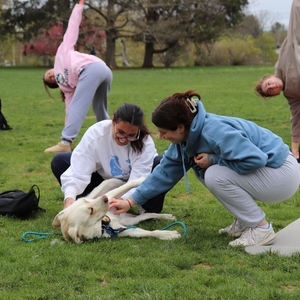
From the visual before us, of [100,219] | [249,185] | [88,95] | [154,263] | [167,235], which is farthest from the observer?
[88,95]

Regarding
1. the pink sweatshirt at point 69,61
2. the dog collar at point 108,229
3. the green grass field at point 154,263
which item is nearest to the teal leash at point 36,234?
the green grass field at point 154,263

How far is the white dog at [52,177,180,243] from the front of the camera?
12.5 feet

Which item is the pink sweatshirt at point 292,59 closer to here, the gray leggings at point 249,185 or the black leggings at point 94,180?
the black leggings at point 94,180

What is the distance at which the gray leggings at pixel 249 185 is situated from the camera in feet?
12.1

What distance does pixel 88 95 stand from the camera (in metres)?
7.13

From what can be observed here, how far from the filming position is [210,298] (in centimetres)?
290

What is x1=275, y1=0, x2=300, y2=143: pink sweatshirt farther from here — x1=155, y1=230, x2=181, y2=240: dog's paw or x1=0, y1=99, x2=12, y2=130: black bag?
x1=0, y1=99, x2=12, y2=130: black bag

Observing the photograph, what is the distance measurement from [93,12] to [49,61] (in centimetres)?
1489

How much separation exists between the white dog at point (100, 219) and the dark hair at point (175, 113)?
0.76 metres

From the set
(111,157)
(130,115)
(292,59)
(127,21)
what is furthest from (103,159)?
(127,21)

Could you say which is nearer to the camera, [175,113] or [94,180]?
[175,113]

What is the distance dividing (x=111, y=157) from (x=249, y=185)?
1357mm

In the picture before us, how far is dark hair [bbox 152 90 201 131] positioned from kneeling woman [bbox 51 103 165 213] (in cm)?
71

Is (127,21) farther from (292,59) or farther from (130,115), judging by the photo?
(130,115)
